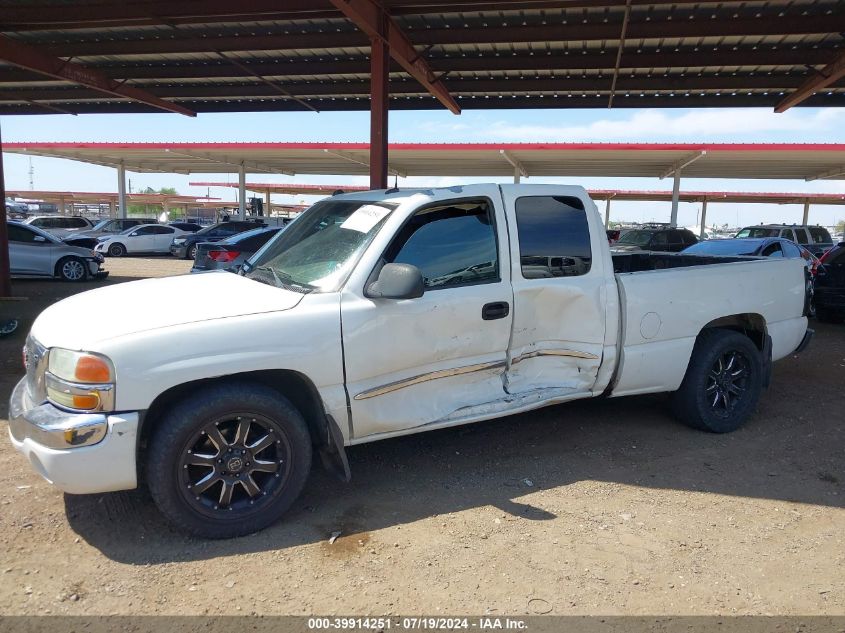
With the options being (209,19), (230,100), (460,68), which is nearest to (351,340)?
(209,19)

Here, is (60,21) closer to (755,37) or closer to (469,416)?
(469,416)

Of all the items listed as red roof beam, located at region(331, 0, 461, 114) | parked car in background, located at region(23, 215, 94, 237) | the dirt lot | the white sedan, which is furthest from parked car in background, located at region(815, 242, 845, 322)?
parked car in background, located at region(23, 215, 94, 237)

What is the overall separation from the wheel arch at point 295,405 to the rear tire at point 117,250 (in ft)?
83.5

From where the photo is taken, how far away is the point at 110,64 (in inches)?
447

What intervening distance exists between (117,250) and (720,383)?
26.1 metres

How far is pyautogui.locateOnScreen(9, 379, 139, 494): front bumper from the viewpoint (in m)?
3.13

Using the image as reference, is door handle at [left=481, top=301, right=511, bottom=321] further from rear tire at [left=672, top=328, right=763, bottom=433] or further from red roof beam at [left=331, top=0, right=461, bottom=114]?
red roof beam at [left=331, top=0, right=461, bottom=114]

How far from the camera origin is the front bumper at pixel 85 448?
3.13m

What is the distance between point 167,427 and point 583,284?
2890 mm

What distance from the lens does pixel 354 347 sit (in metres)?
3.65

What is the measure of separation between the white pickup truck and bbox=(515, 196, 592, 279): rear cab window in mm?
15

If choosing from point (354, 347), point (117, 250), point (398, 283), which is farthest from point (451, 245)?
point (117, 250)

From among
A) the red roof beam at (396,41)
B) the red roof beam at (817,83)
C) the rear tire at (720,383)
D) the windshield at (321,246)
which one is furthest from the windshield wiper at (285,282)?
the red roof beam at (817,83)

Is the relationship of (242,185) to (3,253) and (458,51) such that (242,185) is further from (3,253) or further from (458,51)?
(458,51)
